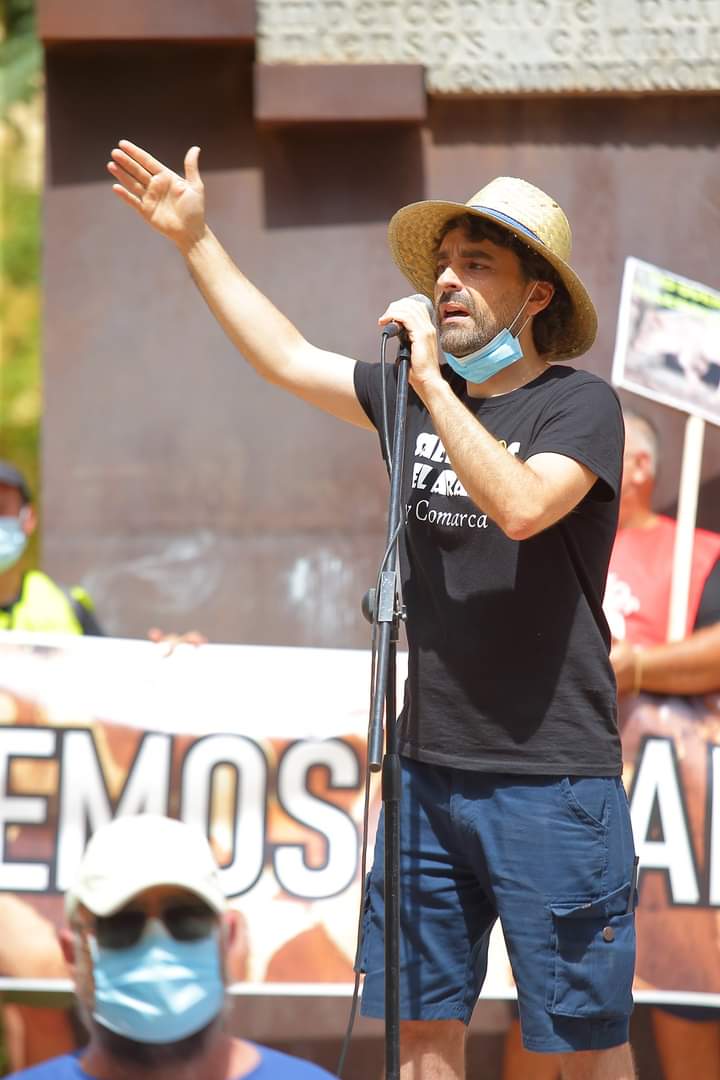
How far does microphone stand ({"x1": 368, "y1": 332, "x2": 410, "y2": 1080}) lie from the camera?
2475mm

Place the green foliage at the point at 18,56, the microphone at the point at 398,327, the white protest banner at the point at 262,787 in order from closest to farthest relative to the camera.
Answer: the microphone at the point at 398,327
the white protest banner at the point at 262,787
the green foliage at the point at 18,56

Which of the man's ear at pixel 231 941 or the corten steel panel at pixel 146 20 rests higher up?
the corten steel panel at pixel 146 20

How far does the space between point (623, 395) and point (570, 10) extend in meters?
1.30

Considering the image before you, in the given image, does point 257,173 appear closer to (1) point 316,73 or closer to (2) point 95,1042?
(1) point 316,73

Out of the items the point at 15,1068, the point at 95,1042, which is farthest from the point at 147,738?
the point at 95,1042

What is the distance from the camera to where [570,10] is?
4.79 m

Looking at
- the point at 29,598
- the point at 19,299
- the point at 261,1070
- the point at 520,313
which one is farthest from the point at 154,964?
the point at 19,299

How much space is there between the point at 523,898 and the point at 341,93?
9.83 feet

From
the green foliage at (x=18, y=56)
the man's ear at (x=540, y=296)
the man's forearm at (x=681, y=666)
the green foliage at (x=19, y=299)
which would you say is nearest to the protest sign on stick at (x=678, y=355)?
the man's forearm at (x=681, y=666)

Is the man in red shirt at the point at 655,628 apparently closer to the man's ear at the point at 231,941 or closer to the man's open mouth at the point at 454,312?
the man's open mouth at the point at 454,312

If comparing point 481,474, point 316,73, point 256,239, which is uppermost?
point 316,73

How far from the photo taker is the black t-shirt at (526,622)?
2797 mm

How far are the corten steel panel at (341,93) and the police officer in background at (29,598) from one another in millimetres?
1614

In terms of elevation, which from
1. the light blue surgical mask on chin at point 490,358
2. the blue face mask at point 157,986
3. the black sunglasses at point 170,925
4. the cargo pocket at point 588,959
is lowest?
the cargo pocket at point 588,959
